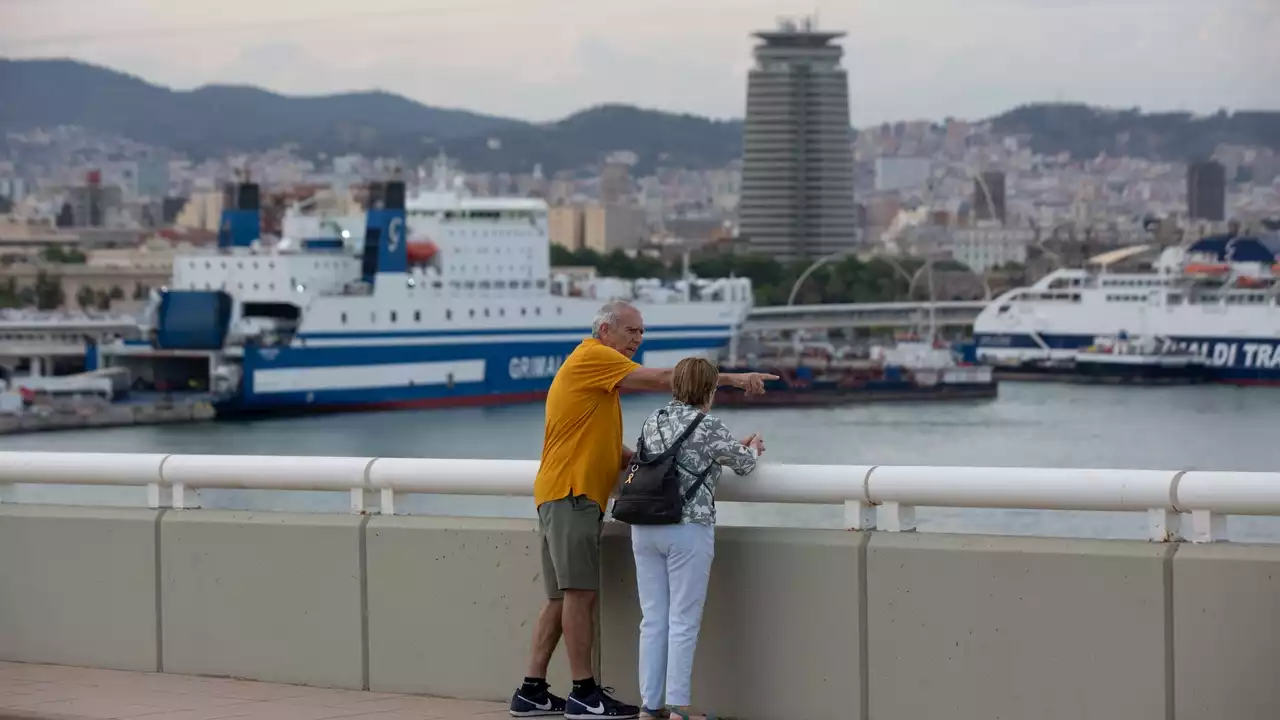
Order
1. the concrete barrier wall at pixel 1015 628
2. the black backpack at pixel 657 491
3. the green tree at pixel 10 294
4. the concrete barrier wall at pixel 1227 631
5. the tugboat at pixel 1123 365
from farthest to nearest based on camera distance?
the green tree at pixel 10 294, the tugboat at pixel 1123 365, the black backpack at pixel 657 491, the concrete barrier wall at pixel 1015 628, the concrete barrier wall at pixel 1227 631

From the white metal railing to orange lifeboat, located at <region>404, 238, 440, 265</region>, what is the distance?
46724 mm

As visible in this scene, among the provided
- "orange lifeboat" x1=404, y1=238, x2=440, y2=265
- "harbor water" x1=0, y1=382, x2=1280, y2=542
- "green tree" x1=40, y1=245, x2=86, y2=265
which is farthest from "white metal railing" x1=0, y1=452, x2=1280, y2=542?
"green tree" x1=40, y1=245, x2=86, y2=265

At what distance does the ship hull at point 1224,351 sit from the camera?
59938 mm

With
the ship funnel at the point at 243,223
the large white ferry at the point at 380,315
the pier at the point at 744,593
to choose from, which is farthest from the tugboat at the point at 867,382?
the pier at the point at 744,593

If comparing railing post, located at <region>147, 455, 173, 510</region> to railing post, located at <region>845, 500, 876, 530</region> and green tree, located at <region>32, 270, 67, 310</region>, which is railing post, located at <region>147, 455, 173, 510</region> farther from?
green tree, located at <region>32, 270, 67, 310</region>

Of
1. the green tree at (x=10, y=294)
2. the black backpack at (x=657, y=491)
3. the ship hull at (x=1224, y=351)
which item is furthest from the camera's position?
the green tree at (x=10, y=294)

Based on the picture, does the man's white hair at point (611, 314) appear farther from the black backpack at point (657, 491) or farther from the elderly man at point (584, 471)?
the black backpack at point (657, 491)

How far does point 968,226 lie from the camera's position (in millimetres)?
111500

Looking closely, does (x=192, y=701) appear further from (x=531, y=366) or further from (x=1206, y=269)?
(x=1206, y=269)

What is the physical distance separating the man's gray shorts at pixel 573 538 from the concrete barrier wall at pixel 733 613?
0.14 metres

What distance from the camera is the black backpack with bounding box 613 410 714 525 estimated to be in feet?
12.0

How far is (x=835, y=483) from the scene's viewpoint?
371 cm

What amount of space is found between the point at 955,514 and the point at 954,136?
107m

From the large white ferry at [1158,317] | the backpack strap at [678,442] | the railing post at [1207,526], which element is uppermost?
the backpack strap at [678,442]
